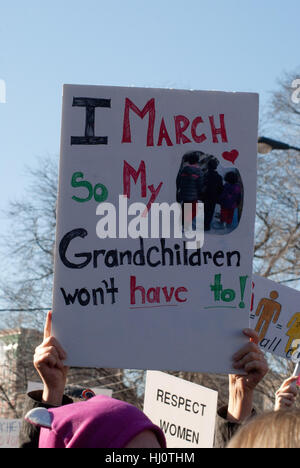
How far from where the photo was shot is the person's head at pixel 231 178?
9.66 ft

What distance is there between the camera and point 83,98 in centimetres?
295

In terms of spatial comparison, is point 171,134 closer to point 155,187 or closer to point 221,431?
point 155,187

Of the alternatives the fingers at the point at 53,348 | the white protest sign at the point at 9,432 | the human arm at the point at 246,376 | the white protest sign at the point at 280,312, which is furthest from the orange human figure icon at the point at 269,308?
the white protest sign at the point at 9,432

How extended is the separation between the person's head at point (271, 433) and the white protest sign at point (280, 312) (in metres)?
A: 3.12

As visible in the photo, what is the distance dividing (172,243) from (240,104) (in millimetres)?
589

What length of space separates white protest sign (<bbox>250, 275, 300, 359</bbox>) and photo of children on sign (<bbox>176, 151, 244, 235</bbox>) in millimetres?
1813

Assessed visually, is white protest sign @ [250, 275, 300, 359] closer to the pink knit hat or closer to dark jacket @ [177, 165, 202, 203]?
dark jacket @ [177, 165, 202, 203]

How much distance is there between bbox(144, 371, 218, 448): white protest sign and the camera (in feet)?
17.9

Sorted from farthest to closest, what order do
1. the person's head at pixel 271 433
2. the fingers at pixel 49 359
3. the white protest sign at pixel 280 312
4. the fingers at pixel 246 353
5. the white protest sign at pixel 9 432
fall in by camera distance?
the white protest sign at pixel 9 432 → the white protest sign at pixel 280 312 → the fingers at pixel 246 353 → the fingers at pixel 49 359 → the person's head at pixel 271 433

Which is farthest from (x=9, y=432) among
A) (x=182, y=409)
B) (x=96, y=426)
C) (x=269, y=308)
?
(x=96, y=426)

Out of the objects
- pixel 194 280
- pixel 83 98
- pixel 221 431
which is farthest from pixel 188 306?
pixel 83 98

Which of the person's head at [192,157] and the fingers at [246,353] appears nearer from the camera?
the fingers at [246,353]

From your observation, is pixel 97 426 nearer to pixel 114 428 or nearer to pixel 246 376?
pixel 114 428

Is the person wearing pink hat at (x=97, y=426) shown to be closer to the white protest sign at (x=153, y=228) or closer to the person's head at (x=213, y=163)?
the white protest sign at (x=153, y=228)
